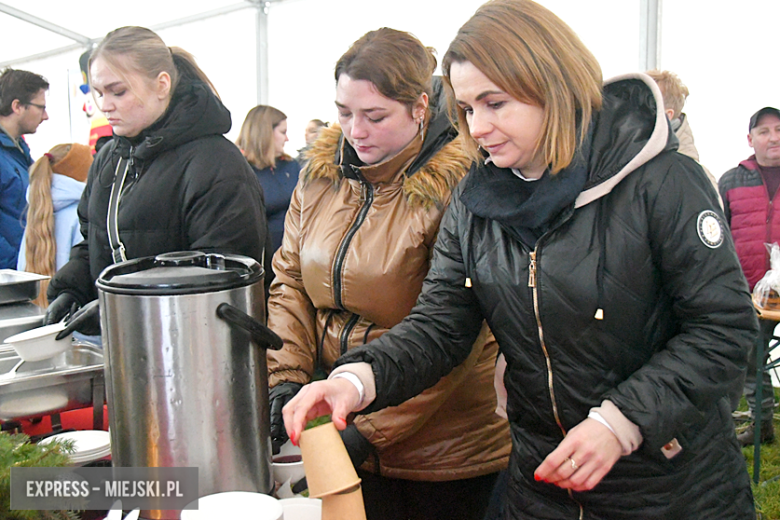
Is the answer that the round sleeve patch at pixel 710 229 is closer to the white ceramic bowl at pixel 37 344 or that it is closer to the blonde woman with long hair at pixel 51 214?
the white ceramic bowl at pixel 37 344

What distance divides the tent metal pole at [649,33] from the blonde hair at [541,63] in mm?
3360

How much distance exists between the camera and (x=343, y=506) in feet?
2.70

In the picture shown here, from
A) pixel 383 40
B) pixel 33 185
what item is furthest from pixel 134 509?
pixel 33 185

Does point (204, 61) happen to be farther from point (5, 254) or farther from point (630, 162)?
point (630, 162)

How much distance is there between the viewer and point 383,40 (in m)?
1.39

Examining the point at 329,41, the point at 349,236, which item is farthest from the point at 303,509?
the point at 329,41

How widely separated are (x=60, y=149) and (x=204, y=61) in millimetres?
3588

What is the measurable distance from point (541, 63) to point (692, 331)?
18.4 inches

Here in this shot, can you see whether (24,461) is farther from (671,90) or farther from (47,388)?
(671,90)

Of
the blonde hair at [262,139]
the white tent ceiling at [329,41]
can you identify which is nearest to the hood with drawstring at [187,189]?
the blonde hair at [262,139]

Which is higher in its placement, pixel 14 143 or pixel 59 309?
pixel 14 143

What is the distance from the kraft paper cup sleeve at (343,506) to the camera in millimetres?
824

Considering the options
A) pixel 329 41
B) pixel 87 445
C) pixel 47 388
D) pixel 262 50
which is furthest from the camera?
pixel 262 50

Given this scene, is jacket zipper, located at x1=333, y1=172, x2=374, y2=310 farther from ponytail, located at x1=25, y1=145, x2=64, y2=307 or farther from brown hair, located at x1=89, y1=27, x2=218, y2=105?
ponytail, located at x1=25, y1=145, x2=64, y2=307
